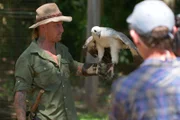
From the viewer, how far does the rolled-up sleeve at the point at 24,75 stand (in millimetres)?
4168

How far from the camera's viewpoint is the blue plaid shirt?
7.15ft

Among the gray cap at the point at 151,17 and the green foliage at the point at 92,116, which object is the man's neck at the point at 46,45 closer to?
the gray cap at the point at 151,17

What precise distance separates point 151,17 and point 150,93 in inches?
13.0

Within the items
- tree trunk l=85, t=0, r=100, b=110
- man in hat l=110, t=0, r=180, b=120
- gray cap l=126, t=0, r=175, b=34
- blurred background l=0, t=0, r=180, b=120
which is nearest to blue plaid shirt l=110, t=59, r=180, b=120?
man in hat l=110, t=0, r=180, b=120

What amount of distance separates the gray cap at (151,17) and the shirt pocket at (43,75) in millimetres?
2060

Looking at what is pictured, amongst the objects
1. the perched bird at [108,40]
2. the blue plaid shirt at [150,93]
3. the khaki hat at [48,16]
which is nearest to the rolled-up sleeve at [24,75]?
the khaki hat at [48,16]

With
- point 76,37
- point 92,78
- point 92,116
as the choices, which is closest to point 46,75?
point 92,116

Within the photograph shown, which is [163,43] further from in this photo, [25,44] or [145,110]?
[25,44]

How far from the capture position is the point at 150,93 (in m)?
2.18

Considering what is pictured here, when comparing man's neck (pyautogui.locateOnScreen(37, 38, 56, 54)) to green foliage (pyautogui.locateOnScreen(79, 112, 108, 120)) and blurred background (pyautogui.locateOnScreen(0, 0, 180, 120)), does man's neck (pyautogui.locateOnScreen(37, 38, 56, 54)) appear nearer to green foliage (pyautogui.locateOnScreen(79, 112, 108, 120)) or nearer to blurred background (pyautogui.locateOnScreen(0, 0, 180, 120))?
blurred background (pyautogui.locateOnScreen(0, 0, 180, 120))

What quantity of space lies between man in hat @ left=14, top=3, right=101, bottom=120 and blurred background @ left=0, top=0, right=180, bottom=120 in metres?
0.67

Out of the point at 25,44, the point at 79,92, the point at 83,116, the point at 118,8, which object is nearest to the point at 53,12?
the point at 25,44

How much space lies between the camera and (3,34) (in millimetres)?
7254

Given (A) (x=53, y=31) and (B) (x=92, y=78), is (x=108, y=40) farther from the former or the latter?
(B) (x=92, y=78)
